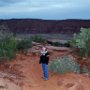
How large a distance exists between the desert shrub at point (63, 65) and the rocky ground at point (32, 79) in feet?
0.74

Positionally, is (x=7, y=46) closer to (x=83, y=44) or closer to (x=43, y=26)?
(x=83, y=44)

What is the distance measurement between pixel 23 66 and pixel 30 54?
5.39 feet

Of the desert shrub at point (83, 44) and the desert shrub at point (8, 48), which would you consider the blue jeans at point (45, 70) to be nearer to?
the desert shrub at point (8, 48)

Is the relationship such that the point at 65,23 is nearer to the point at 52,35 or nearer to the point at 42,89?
the point at 52,35

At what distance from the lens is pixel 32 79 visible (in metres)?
18.9

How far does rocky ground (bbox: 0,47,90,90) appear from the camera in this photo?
707 inches

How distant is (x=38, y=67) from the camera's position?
66.4 feet

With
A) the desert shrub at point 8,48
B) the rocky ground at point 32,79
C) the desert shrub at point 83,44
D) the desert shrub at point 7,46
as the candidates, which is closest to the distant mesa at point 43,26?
the desert shrub at point 7,46

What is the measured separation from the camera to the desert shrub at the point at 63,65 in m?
18.9

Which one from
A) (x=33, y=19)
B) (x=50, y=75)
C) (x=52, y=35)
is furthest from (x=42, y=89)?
(x=33, y=19)

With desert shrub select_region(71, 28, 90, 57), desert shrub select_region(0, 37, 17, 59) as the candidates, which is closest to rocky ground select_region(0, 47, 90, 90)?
Result: desert shrub select_region(0, 37, 17, 59)

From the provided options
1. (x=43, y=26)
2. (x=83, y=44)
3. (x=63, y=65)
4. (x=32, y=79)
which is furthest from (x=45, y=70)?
(x=43, y=26)

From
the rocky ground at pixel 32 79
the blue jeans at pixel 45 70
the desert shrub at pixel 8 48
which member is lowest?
the rocky ground at pixel 32 79

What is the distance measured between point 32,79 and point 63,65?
4.84ft
